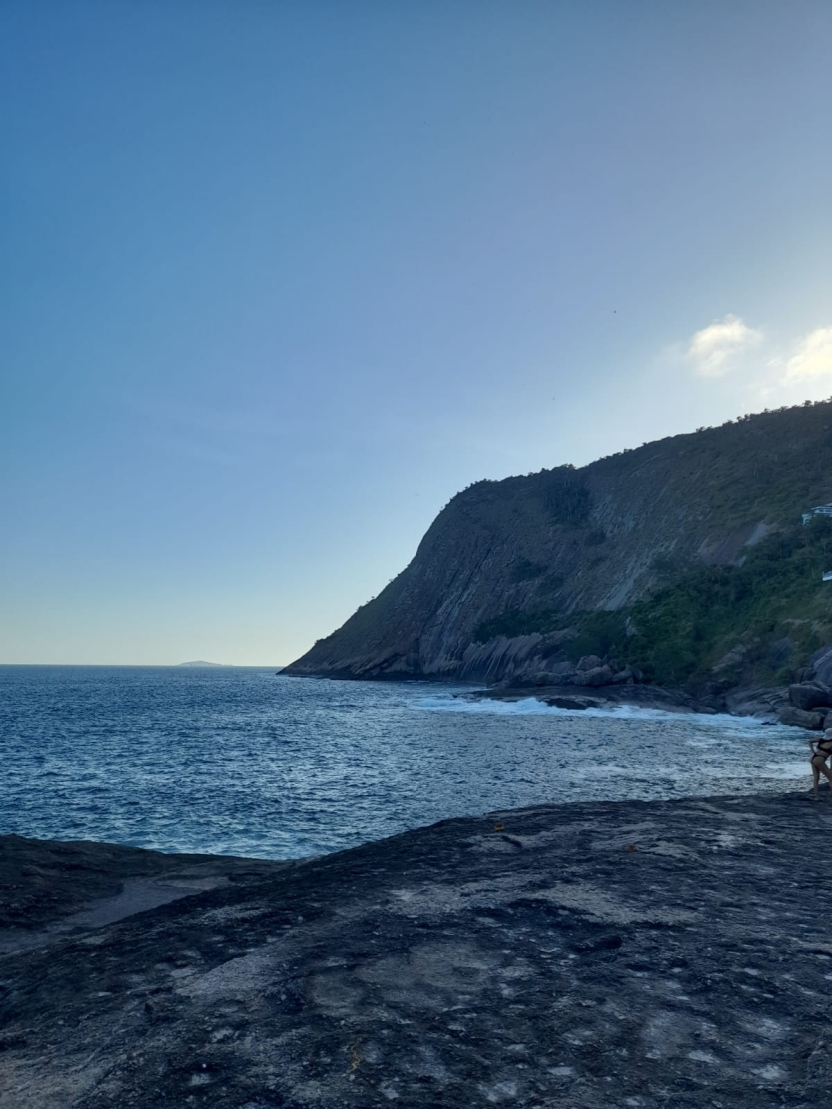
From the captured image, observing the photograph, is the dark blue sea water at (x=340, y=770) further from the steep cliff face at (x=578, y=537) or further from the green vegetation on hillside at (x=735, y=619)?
the steep cliff face at (x=578, y=537)

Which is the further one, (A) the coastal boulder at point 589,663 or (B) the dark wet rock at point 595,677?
(A) the coastal boulder at point 589,663

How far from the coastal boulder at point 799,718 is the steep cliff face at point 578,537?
2979 centimetres

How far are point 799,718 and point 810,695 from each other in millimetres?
1833

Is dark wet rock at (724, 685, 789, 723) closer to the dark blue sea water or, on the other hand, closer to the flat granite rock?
the dark blue sea water

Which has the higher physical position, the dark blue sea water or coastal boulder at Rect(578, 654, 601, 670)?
coastal boulder at Rect(578, 654, 601, 670)

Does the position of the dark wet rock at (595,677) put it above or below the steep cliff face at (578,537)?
below

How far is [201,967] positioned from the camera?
6336mm

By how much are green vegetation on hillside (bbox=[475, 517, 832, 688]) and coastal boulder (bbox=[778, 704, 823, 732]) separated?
24.3 feet

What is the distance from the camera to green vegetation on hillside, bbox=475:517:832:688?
52.1 m

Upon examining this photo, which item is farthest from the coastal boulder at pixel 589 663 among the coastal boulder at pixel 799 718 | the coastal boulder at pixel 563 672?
the coastal boulder at pixel 799 718

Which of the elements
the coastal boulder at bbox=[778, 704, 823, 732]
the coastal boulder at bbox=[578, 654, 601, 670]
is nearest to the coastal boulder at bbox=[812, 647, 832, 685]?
the coastal boulder at bbox=[778, 704, 823, 732]

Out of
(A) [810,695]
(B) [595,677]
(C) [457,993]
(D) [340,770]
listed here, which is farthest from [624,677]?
(C) [457,993]

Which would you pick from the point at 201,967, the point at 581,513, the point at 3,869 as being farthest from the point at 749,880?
the point at 581,513

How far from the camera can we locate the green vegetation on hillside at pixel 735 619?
52.1m
